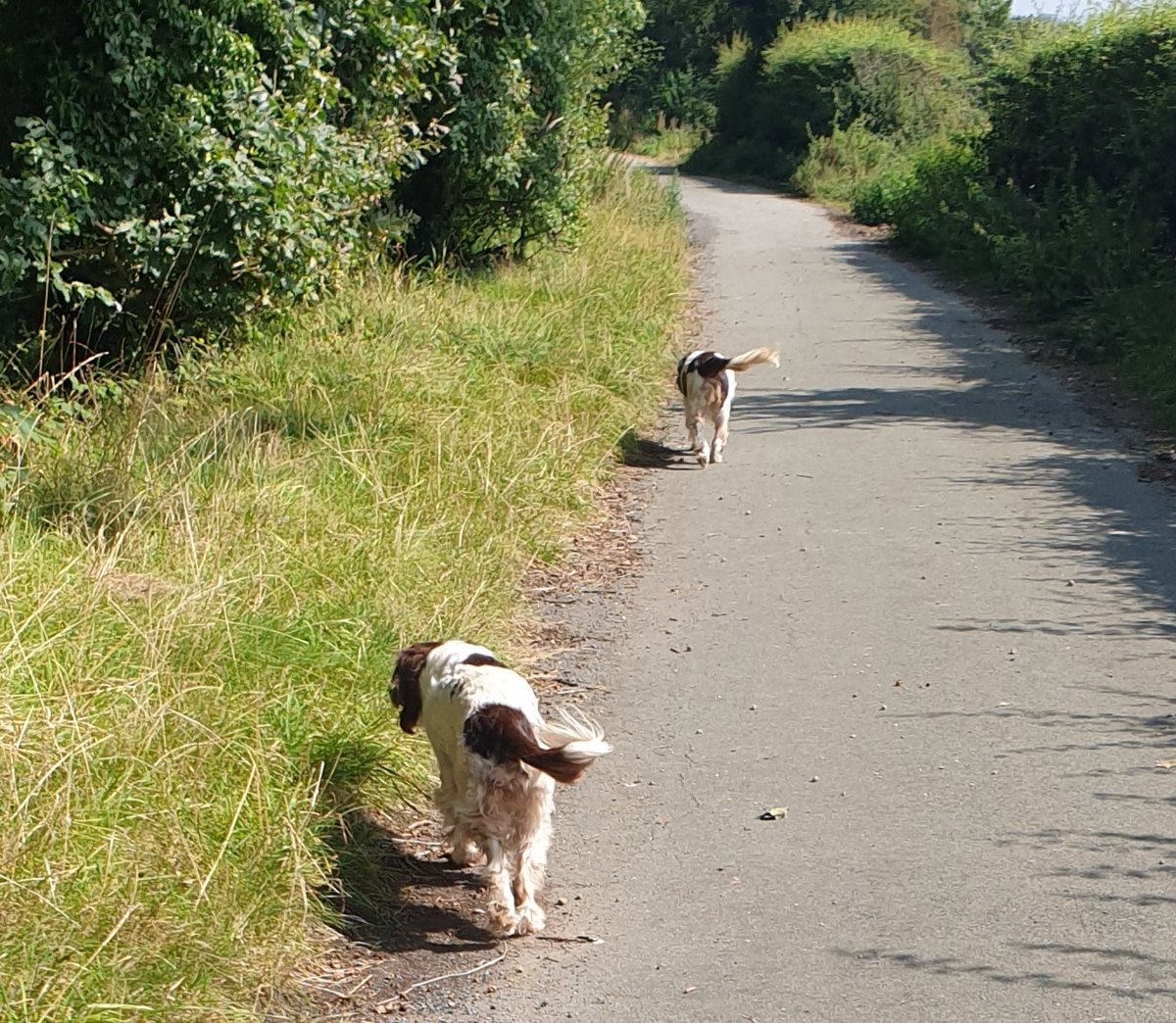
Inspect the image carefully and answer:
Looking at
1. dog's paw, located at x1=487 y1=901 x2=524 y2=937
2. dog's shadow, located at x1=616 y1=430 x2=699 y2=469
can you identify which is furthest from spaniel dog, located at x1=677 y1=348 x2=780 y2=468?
dog's paw, located at x1=487 y1=901 x2=524 y2=937

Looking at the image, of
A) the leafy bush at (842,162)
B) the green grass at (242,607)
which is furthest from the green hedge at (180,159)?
the leafy bush at (842,162)

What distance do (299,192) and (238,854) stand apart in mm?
6329

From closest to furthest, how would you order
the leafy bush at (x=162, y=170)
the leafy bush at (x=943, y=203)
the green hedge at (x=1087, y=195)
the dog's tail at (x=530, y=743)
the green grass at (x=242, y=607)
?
the green grass at (x=242, y=607) → the dog's tail at (x=530, y=743) → the leafy bush at (x=162, y=170) → the green hedge at (x=1087, y=195) → the leafy bush at (x=943, y=203)

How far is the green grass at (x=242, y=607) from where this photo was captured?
416cm

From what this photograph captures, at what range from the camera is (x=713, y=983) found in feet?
14.7

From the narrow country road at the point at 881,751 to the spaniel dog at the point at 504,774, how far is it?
20 cm

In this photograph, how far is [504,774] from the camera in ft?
15.9

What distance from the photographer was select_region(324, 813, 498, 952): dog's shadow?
189 inches

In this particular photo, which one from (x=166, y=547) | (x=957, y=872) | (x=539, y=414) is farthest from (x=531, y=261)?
(x=957, y=872)

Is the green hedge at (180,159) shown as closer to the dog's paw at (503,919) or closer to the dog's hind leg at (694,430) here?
the dog's hind leg at (694,430)

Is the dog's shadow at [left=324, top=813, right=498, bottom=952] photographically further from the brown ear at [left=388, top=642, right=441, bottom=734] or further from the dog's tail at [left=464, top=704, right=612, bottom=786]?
the dog's tail at [left=464, top=704, right=612, bottom=786]

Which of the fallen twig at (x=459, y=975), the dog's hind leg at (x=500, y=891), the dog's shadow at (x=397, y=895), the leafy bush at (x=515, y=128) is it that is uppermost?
the leafy bush at (x=515, y=128)

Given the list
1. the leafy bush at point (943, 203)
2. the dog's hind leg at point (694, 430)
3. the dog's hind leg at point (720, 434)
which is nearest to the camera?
the dog's hind leg at point (720, 434)

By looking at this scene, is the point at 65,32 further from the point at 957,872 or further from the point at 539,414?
the point at 957,872
